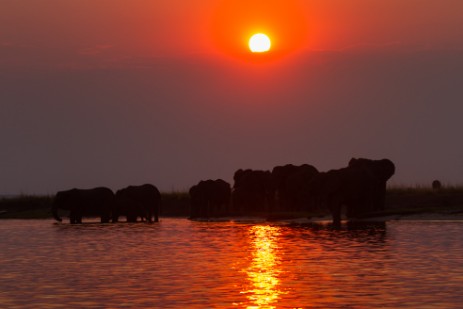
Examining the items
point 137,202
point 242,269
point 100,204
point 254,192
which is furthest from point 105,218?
point 242,269

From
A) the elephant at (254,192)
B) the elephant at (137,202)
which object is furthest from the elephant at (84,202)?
the elephant at (254,192)

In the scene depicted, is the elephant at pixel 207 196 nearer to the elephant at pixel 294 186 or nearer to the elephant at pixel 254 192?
the elephant at pixel 254 192

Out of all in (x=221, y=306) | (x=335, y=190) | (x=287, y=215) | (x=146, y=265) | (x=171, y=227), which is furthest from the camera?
(x=287, y=215)

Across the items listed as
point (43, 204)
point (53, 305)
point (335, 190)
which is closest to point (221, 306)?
point (53, 305)

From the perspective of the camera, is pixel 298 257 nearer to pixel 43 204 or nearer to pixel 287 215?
pixel 287 215

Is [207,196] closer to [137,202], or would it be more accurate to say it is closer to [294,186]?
[294,186]

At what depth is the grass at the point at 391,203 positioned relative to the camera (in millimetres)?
54194

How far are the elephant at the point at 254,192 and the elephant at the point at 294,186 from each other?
0.88 metres

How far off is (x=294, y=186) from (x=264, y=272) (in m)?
42.2

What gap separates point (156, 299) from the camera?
21188mm

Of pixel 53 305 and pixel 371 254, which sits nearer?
pixel 53 305

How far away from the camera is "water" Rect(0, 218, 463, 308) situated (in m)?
20.9

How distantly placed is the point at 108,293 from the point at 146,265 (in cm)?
712

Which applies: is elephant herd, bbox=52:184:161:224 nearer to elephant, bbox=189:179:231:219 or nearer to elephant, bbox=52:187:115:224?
elephant, bbox=52:187:115:224
